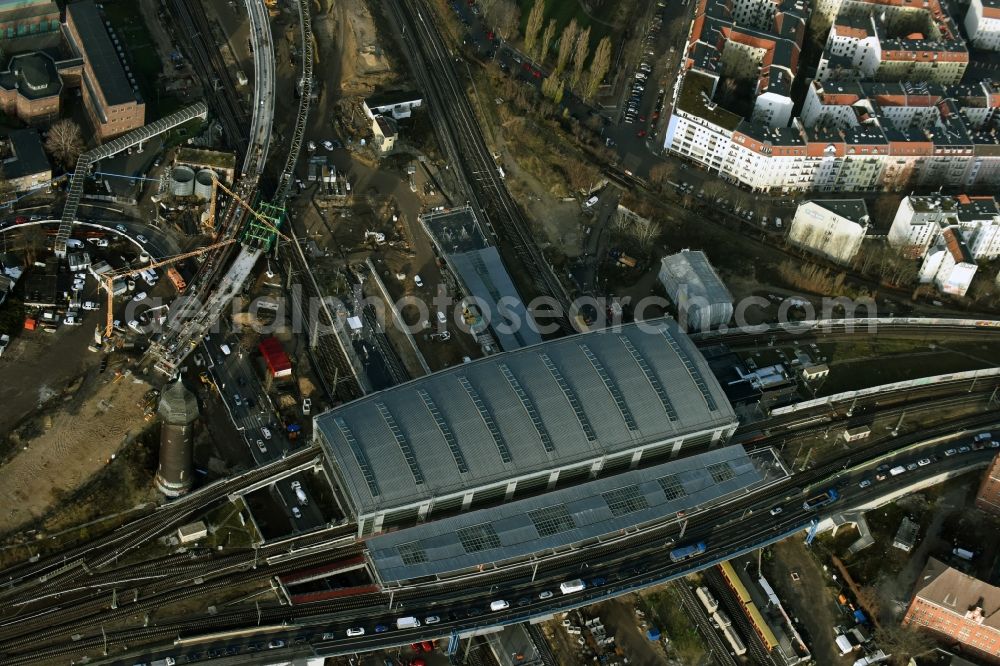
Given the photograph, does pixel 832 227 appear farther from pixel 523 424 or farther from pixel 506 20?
pixel 506 20

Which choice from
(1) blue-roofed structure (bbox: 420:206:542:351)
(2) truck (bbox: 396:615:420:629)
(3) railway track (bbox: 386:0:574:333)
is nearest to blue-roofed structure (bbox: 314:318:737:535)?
(1) blue-roofed structure (bbox: 420:206:542:351)

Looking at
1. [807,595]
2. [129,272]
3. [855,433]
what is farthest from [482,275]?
[807,595]

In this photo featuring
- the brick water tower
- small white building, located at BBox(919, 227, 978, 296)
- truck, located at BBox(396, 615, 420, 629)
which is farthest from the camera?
small white building, located at BBox(919, 227, 978, 296)

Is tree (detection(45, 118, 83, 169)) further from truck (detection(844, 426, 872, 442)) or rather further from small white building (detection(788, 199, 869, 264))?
truck (detection(844, 426, 872, 442))

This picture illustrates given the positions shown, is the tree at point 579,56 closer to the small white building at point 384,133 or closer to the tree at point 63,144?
the small white building at point 384,133

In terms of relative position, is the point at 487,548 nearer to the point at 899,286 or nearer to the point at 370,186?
the point at 370,186

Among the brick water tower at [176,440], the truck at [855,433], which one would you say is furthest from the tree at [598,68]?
the brick water tower at [176,440]

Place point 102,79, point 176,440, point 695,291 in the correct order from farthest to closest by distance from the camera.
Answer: point 102,79
point 695,291
point 176,440
